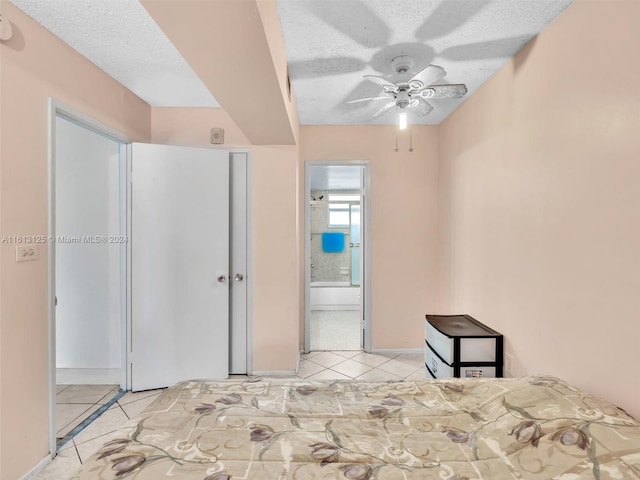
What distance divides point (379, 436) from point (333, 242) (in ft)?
18.2

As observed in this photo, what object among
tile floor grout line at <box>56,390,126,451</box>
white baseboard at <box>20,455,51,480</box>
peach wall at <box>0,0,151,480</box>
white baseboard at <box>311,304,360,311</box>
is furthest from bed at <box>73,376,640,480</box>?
white baseboard at <box>311,304,360,311</box>

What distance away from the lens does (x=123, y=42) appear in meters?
2.04

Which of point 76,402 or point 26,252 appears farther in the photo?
point 76,402

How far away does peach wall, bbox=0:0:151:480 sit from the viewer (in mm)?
1646

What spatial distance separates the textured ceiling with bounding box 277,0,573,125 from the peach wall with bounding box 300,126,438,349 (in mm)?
915

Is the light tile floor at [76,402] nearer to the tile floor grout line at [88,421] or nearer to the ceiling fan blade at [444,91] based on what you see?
the tile floor grout line at [88,421]

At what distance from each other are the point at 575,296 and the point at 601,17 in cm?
130

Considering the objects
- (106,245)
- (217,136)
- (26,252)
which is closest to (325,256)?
(217,136)

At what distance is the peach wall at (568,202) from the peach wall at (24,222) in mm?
2885

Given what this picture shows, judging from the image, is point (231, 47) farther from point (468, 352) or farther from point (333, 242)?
point (333, 242)

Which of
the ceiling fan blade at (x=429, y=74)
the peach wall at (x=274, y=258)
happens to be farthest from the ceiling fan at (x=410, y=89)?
the peach wall at (x=274, y=258)

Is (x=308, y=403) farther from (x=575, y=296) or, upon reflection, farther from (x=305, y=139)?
(x=305, y=139)

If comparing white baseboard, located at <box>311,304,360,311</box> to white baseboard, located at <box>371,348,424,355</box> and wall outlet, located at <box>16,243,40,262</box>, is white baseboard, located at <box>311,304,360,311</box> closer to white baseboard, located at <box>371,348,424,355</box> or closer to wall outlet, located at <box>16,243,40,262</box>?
white baseboard, located at <box>371,348,424,355</box>

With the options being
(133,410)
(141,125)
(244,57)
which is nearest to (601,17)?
(244,57)
